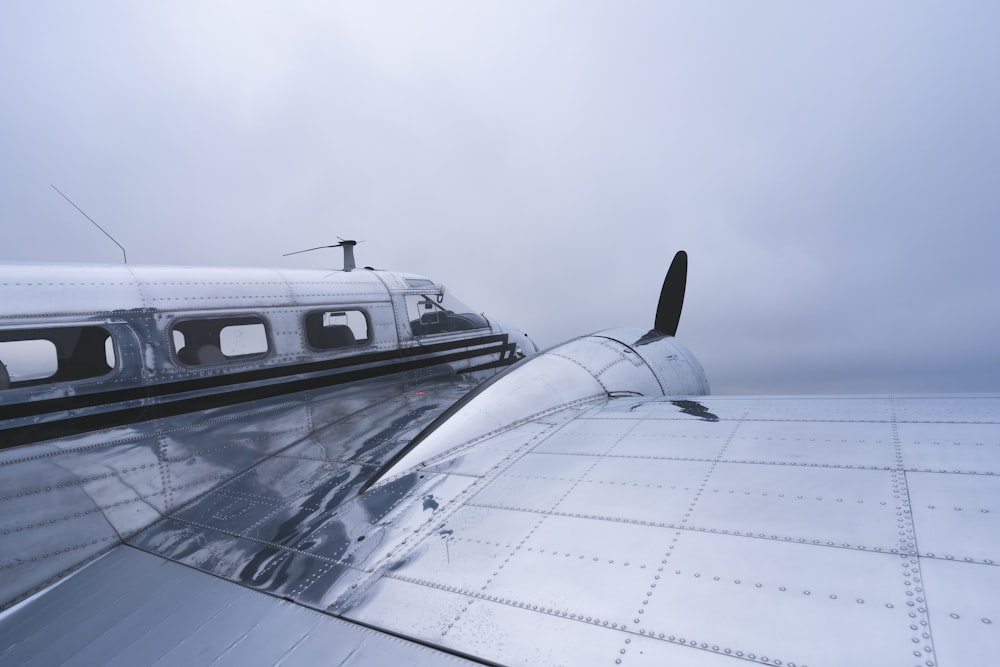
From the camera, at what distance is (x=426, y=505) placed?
13.0 feet

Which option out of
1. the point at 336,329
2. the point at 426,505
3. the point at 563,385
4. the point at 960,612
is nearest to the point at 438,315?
the point at 336,329

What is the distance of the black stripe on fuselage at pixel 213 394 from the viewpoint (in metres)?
4.26

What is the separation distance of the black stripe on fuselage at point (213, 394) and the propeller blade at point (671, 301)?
376 centimetres

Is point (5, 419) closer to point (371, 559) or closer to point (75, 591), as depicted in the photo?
point (75, 591)

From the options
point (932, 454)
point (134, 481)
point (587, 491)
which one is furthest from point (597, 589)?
point (134, 481)

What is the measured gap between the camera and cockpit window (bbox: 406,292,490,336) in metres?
7.62

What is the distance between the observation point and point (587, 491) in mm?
3613

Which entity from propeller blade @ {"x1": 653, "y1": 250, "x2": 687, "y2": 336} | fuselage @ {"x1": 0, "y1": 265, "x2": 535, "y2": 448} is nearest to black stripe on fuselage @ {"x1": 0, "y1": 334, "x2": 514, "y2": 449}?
fuselage @ {"x1": 0, "y1": 265, "x2": 535, "y2": 448}

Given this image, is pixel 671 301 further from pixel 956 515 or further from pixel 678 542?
pixel 678 542

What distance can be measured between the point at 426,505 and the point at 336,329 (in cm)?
328

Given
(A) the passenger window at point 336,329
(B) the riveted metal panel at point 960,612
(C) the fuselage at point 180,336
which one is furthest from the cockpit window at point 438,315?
(B) the riveted metal panel at point 960,612

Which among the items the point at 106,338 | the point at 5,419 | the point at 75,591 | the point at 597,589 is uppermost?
the point at 106,338

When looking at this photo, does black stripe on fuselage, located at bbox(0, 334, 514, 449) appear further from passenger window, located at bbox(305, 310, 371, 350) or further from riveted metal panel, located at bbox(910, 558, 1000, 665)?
riveted metal panel, located at bbox(910, 558, 1000, 665)

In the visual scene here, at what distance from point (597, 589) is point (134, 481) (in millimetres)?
4225
